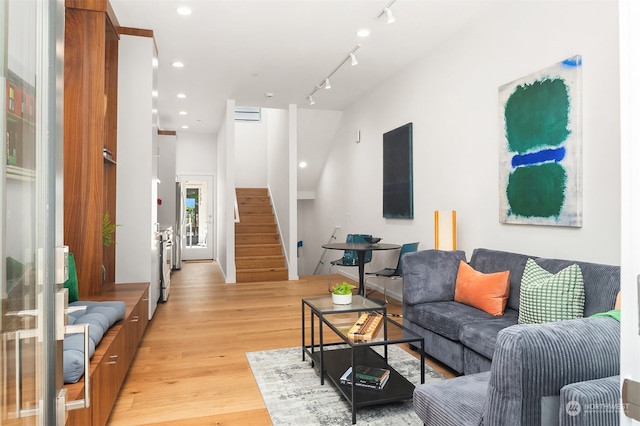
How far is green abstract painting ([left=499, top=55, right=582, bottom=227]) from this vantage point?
9.75 feet

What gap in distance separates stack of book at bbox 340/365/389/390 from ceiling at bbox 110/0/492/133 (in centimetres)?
320

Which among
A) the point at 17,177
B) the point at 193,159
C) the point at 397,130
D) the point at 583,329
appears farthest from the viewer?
the point at 193,159

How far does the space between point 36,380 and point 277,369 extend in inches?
99.1

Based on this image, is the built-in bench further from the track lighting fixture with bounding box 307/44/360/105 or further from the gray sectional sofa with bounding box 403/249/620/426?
the track lighting fixture with bounding box 307/44/360/105

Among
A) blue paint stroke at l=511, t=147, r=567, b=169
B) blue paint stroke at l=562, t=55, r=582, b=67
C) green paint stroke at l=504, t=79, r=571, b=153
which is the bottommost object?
blue paint stroke at l=511, t=147, r=567, b=169

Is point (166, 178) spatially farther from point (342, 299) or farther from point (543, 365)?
point (543, 365)

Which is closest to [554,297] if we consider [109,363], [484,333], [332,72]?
[484,333]

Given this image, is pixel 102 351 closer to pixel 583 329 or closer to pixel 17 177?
pixel 17 177

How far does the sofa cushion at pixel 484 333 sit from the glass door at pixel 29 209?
7.85 feet

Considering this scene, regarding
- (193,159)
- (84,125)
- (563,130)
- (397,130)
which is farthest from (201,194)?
(563,130)

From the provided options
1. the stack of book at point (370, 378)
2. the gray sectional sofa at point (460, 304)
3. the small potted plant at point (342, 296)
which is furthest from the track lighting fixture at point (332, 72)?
the stack of book at point (370, 378)

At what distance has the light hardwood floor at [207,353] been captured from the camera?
8.13 ft

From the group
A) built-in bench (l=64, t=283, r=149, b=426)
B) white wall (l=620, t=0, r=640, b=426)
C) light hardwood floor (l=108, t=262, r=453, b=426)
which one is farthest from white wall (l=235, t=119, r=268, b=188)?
white wall (l=620, t=0, r=640, b=426)

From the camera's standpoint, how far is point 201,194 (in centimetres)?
1086
